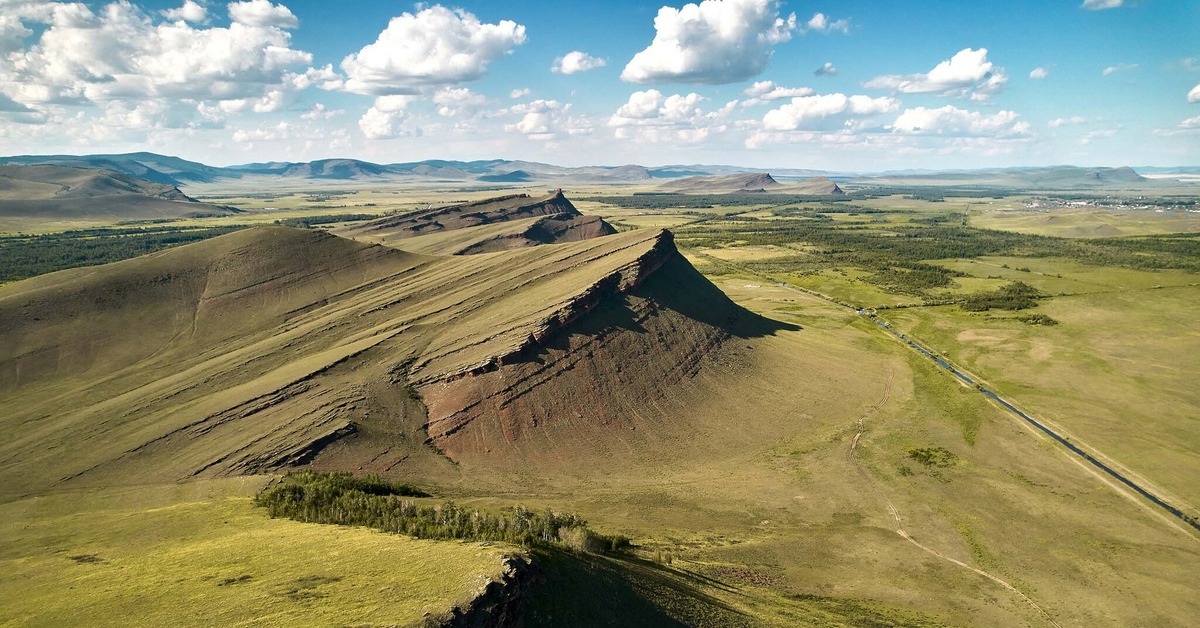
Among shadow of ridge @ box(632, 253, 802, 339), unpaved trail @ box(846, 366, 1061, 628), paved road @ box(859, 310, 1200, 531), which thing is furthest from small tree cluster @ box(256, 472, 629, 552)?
paved road @ box(859, 310, 1200, 531)

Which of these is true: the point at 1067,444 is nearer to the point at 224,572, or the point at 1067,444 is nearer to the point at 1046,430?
the point at 1046,430

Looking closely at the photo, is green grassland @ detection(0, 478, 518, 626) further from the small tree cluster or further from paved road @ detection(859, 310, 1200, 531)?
paved road @ detection(859, 310, 1200, 531)

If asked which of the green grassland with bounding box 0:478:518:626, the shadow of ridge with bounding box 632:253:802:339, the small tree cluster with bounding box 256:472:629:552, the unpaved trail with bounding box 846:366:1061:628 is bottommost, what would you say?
the unpaved trail with bounding box 846:366:1061:628

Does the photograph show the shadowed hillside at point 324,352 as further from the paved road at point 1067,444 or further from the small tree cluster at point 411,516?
the paved road at point 1067,444

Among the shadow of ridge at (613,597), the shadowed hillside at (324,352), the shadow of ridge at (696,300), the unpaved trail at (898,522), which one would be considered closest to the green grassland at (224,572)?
the shadow of ridge at (613,597)

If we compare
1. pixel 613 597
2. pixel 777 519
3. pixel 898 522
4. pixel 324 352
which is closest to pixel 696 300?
pixel 777 519

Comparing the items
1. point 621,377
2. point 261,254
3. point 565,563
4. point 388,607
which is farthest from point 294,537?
point 261,254
